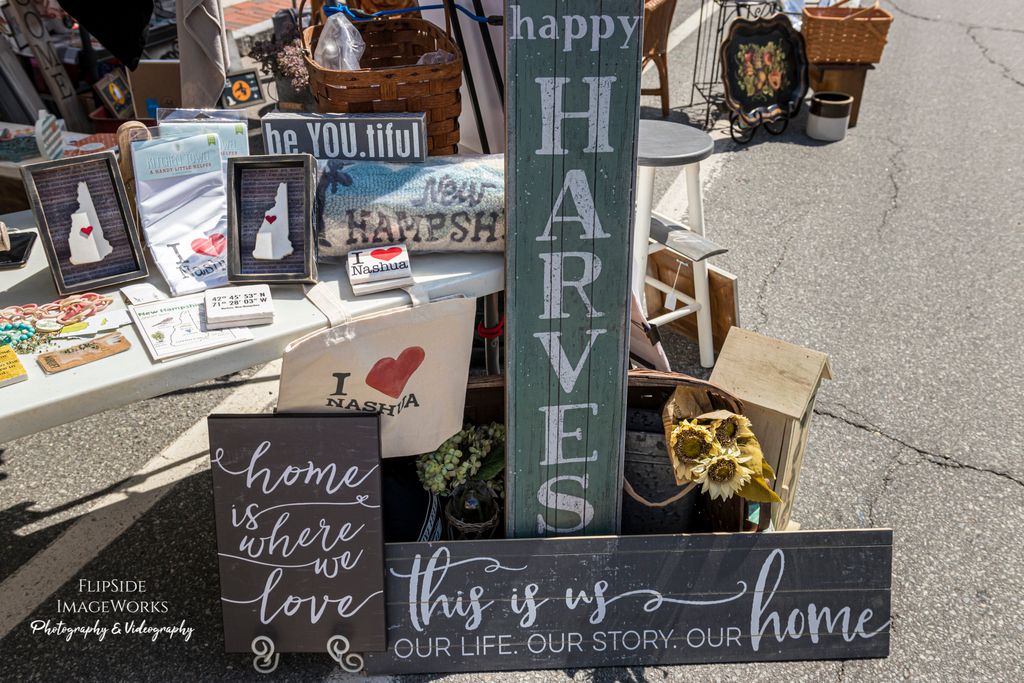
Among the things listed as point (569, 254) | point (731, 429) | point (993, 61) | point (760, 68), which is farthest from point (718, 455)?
point (993, 61)

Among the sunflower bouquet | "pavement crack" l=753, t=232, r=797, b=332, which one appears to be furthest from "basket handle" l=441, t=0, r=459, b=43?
"pavement crack" l=753, t=232, r=797, b=332

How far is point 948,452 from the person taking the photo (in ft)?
10.5

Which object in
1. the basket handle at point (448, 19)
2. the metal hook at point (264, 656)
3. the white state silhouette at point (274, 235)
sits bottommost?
the metal hook at point (264, 656)

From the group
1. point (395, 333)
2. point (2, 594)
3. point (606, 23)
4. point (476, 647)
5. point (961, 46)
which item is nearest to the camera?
point (606, 23)

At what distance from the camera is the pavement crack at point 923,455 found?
3.10 meters

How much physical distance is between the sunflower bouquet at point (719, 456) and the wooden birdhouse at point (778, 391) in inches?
9.3

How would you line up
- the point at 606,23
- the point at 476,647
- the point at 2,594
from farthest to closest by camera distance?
the point at 2,594, the point at 476,647, the point at 606,23

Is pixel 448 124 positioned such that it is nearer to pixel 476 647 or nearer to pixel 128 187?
pixel 128 187

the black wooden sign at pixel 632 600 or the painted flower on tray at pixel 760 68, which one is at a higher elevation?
the painted flower on tray at pixel 760 68

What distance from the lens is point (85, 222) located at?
2262 millimetres

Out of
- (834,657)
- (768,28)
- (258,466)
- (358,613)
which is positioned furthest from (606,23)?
(768,28)

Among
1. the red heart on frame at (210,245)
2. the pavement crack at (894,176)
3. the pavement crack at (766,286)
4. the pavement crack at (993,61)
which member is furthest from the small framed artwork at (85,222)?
the pavement crack at (993,61)

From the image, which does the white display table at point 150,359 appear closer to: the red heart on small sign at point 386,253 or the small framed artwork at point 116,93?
the red heart on small sign at point 386,253

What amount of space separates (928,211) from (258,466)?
4.58 metres
